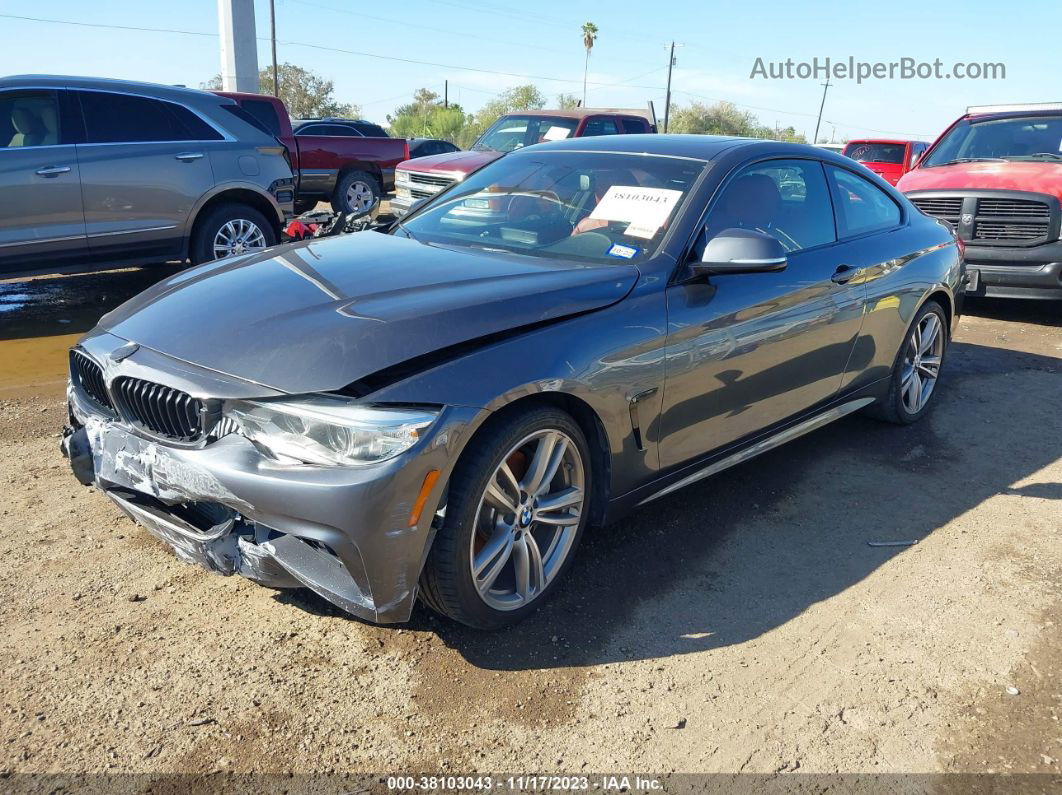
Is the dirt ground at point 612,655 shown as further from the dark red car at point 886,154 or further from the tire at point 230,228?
the dark red car at point 886,154

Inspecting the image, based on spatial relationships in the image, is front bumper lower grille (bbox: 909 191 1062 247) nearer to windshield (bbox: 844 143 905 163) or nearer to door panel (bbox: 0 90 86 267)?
door panel (bbox: 0 90 86 267)

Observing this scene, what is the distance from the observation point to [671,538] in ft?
12.2

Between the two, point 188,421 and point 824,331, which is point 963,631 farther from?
point 188,421

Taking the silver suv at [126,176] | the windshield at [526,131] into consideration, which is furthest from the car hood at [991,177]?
the silver suv at [126,176]

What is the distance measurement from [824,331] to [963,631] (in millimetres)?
1511

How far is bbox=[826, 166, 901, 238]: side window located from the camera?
4.44 metres

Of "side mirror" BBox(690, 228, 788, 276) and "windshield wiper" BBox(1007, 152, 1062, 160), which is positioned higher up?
"windshield wiper" BBox(1007, 152, 1062, 160)

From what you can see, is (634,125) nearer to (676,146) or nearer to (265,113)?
(265,113)

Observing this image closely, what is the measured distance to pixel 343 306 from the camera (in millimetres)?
2842

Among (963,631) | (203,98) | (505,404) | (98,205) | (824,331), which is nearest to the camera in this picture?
(505,404)

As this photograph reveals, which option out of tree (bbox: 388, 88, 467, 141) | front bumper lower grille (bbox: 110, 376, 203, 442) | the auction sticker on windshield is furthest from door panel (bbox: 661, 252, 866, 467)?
tree (bbox: 388, 88, 467, 141)

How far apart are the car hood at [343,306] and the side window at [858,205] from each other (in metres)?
1.76

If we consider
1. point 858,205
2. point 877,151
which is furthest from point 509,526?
point 877,151

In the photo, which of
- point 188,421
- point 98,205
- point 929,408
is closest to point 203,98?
point 98,205
